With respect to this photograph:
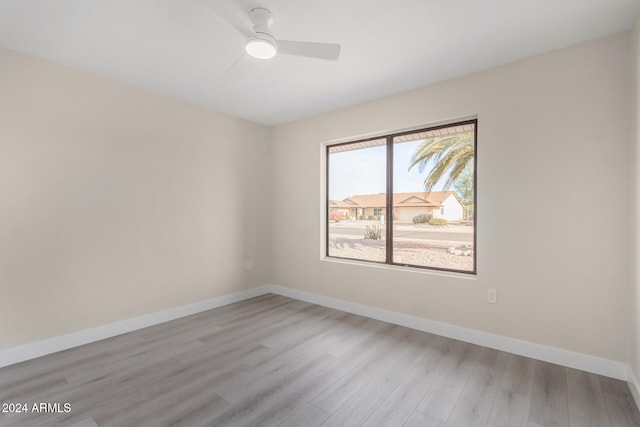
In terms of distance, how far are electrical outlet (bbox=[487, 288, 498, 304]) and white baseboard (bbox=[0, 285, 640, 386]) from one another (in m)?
0.29

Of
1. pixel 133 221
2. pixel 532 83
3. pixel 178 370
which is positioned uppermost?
pixel 532 83

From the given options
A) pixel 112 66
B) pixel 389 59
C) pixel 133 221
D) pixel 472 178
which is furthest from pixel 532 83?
pixel 133 221

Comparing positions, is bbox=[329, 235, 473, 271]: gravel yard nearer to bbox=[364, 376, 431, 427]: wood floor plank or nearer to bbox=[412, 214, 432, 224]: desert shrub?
bbox=[412, 214, 432, 224]: desert shrub

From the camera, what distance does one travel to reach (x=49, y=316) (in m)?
2.42

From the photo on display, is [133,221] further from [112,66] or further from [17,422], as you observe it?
[17,422]

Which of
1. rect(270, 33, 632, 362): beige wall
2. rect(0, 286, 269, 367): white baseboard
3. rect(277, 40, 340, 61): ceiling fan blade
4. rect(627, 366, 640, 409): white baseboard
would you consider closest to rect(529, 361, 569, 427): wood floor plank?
rect(270, 33, 632, 362): beige wall

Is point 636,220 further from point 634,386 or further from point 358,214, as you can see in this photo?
point 358,214

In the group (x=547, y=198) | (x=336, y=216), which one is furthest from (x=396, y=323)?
(x=547, y=198)

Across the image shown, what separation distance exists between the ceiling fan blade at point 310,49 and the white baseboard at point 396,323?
253 cm

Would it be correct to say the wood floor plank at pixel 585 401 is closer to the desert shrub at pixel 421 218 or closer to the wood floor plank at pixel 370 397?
the wood floor plank at pixel 370 397

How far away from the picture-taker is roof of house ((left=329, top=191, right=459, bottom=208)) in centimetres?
295

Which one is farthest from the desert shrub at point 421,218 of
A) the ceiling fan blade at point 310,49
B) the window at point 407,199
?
the ceiling fan blade at point 310,49

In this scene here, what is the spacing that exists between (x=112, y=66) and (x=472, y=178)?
11.2 feet

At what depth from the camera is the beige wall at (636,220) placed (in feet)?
5.97
